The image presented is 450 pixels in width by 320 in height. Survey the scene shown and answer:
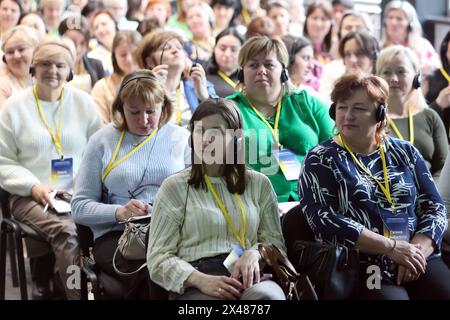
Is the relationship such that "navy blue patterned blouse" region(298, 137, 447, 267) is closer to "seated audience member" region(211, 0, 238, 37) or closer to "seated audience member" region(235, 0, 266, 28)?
"seated audience member" region(211, 0, 238, 37)

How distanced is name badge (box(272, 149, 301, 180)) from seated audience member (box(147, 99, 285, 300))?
802mm

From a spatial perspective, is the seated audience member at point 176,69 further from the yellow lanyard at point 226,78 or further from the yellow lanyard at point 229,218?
the yellow lanyard at point 229,218

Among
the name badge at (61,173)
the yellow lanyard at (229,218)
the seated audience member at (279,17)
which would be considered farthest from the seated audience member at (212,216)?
the seated audience member at (279,17)

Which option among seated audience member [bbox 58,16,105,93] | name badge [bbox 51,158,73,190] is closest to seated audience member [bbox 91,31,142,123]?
seated audience member [bbox 58,16,105,93]

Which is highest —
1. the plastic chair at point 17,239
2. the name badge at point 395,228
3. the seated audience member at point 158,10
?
the seated audience member at point 158,10

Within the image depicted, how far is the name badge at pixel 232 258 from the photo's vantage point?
264 centimetres

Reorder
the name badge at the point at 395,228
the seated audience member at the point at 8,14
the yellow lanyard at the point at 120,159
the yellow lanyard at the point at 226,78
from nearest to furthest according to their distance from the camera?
the name badge at the point at 395,228, the yellow lanyard at the point at 120,159, the yellow lanyard at the point at 226,78, the seated audience member at the point at 8,14

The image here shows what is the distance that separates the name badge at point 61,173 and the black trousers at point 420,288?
67.7 inches

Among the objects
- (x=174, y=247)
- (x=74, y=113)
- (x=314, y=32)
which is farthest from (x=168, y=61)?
(x=314, y=32)

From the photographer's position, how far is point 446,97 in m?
4.90

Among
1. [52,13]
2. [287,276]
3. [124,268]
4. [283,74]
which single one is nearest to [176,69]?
[283,74]

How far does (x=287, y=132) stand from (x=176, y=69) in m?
1.03

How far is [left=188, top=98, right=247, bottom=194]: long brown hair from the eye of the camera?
2754 millimetres

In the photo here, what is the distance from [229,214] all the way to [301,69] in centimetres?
264
